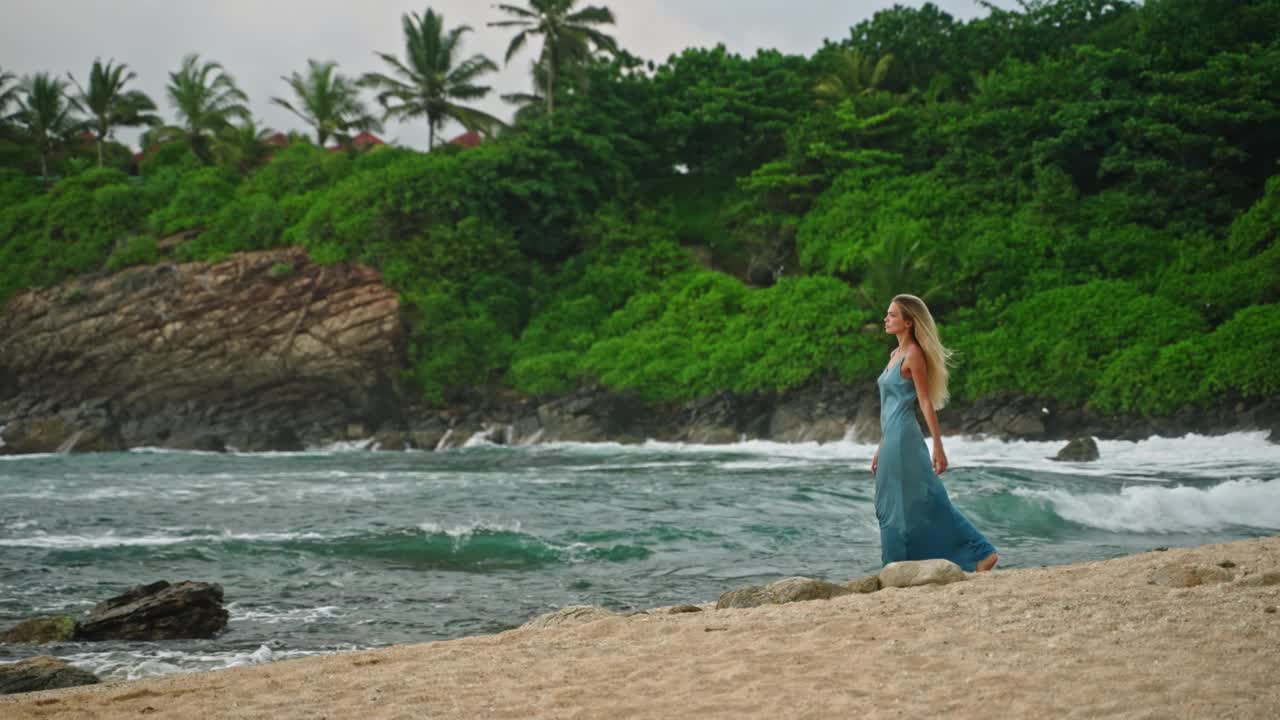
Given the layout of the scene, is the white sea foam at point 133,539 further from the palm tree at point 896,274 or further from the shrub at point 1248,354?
the palm tree at point 896,274

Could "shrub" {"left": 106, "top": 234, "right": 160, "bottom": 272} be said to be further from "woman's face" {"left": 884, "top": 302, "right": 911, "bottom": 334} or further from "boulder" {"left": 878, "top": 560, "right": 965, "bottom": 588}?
"boulder" {"left": 878, "top": 560, "right": 965, "bottom": 588}

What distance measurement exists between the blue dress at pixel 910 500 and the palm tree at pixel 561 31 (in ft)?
97.4

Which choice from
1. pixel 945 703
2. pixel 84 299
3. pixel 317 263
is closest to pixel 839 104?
pixel 317 263

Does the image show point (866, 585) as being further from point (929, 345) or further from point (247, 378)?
point (247, 378)

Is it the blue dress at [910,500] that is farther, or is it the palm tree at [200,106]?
the palm tree at [200,106]

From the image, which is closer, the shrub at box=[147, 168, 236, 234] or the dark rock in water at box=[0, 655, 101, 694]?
the dark rock in water at box=[0, 655, 101, 694]

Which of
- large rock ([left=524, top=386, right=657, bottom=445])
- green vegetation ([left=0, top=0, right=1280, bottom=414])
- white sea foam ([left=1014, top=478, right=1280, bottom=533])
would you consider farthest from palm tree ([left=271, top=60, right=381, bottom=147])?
white sea foam ([left=1014, top=478, right=1280, bottom=533])

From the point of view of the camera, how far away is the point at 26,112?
39.2 meters

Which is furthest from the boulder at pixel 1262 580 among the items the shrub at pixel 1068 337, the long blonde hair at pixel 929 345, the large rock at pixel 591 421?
the large rock at pixel 591 421

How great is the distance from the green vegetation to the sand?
18.1 metres

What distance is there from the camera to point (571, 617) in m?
6.09

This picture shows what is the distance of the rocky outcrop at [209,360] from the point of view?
96.7ft

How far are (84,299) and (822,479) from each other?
26.8 m

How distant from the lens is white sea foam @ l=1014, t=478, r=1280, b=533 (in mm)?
10523
